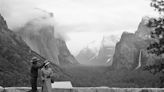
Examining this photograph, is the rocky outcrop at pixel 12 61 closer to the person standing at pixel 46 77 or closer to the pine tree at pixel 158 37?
the pine tree at pixel 158 37

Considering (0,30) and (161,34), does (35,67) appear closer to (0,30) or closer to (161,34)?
(161,34)

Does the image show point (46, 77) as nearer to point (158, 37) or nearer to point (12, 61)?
point (158, 37)

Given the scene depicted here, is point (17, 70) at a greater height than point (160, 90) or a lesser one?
lesser

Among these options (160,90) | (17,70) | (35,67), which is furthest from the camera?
(17,70)

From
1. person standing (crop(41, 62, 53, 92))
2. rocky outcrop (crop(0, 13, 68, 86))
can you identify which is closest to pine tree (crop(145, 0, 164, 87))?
person standing (crop(41, 62, 53, 92))

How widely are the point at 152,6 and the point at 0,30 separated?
160355 mm

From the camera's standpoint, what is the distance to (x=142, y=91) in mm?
17016

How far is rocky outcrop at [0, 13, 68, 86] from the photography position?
12265cm

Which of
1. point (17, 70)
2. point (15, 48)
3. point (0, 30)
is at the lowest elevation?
point (17, 70)

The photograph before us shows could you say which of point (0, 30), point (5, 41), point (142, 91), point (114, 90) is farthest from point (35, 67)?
point (0, 30)

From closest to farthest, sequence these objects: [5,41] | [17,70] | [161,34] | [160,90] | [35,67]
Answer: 1. [35,67]
2. [160,90]
3. [161,34]
4. [17,70]
5. [5,41]

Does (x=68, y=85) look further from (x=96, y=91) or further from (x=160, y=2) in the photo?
(x=160, y=2)

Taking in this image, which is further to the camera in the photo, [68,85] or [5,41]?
[5,41]

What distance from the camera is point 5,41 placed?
16438cm
